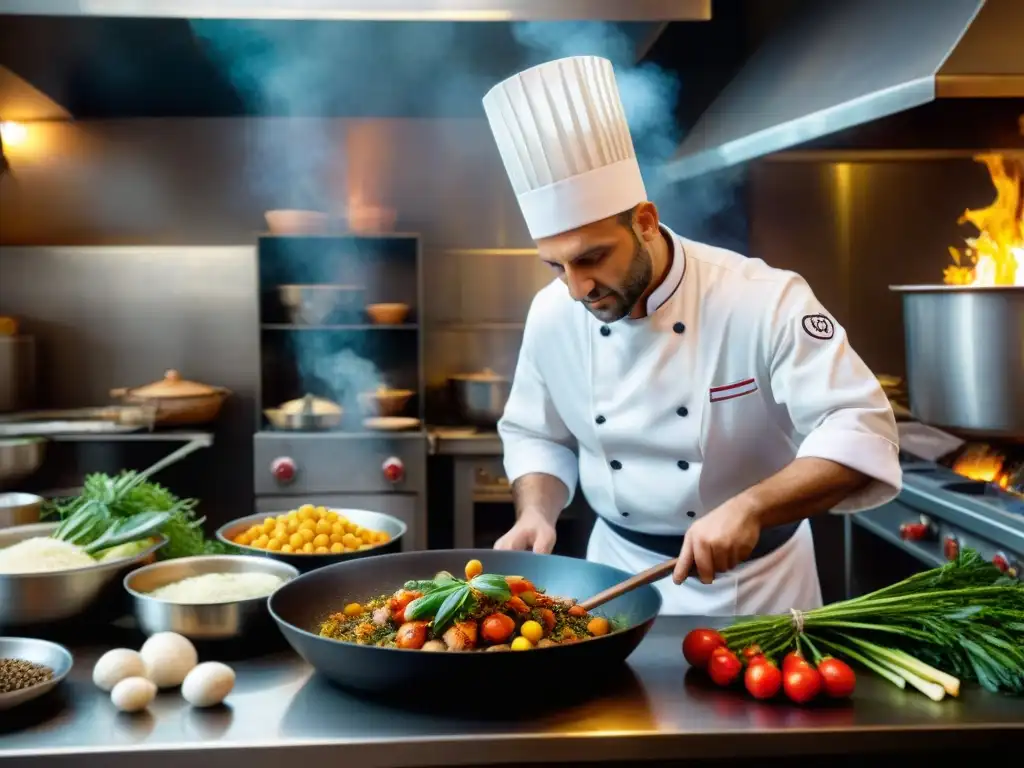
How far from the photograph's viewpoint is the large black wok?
129 centimetres

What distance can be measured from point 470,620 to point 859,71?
5.94 ft

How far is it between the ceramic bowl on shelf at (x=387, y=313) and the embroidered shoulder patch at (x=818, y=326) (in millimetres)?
2646

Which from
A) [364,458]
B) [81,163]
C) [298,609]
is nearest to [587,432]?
[298,609]

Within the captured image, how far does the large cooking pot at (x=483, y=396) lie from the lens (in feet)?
14.6

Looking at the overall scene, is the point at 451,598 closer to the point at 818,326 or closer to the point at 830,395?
the point at 830,395

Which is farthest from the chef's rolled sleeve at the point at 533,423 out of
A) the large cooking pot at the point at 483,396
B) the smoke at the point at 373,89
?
the large cooking pot at the point at 483,396

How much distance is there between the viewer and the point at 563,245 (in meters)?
1.96

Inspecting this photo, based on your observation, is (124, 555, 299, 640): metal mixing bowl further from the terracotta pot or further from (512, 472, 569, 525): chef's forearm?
the terracotta pot

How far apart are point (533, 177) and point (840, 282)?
8.48 ft

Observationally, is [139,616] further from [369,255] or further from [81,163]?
[81,163]

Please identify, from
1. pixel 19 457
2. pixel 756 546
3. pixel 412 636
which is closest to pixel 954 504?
pixel 756 546

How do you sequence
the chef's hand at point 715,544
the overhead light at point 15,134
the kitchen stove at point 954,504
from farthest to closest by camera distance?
the overhead light at point 15,134 < the kitchen stove at point 954,504 < the chef's hand at point 715,544

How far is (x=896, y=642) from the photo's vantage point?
149 cm

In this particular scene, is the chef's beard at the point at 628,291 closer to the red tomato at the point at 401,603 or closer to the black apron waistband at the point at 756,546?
the black apron waistband at the point at 756,546
